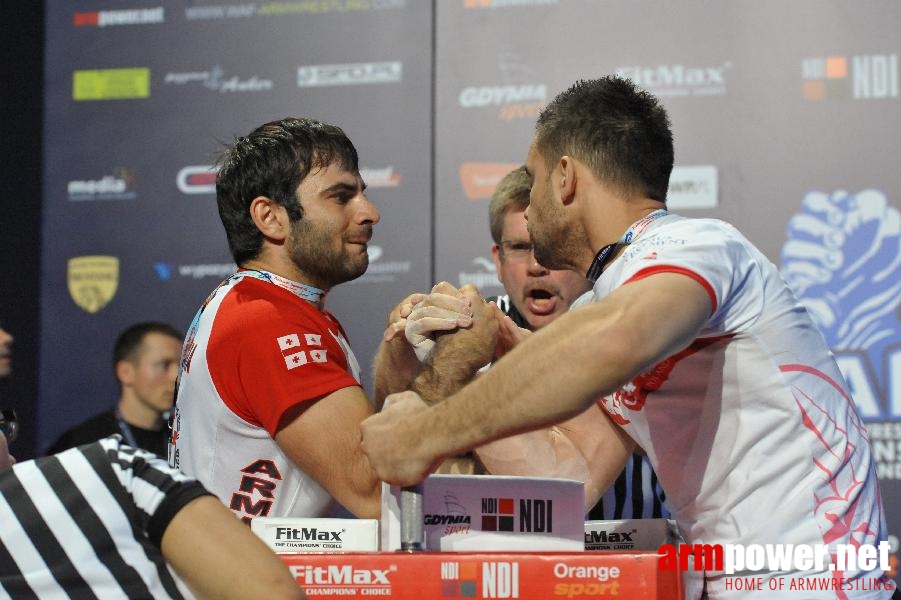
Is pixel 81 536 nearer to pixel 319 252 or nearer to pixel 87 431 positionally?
pixel 319 252

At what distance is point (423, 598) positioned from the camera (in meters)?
1.51

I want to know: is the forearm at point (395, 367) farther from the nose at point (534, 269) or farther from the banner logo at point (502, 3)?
the banner logo at point (502, 3)

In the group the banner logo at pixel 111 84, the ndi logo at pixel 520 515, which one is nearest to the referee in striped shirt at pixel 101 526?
the ndi logo at pixel 520 515

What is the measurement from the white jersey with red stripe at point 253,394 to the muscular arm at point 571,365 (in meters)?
0.56

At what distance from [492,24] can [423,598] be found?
3.18 m

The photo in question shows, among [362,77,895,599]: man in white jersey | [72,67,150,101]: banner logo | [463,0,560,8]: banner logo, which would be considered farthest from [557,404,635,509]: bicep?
[72,67,150,101]: banner logo

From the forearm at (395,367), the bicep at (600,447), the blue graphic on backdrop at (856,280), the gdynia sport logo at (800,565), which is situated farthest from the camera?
the blue graphic on backdrop at (856,280)

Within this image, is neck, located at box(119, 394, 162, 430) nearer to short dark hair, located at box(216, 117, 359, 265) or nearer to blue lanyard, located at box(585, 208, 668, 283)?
short dark hair, located at box(216, 117, 359, 265)

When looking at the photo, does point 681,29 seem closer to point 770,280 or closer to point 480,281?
point 480,281

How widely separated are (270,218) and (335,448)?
2.17 ft

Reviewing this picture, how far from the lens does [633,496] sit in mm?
2842

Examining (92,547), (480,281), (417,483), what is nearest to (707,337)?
(417,483)

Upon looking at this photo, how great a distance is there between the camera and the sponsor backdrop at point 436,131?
3.99m

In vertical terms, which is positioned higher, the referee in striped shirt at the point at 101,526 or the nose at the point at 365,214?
the nose at the point at 365,214
